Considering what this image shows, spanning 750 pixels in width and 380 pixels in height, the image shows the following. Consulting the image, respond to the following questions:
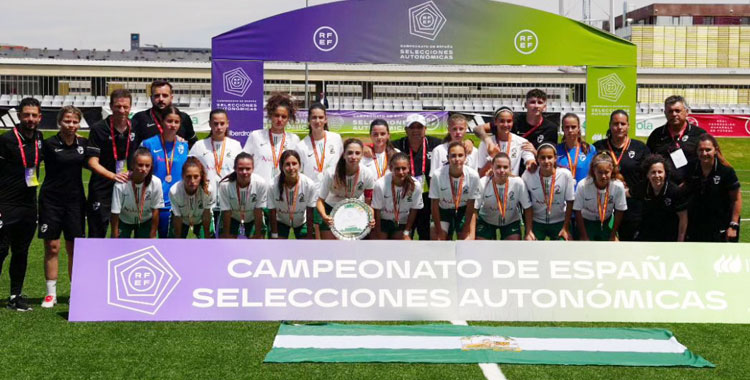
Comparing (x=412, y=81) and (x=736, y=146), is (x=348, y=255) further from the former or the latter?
(x=412, y=81)

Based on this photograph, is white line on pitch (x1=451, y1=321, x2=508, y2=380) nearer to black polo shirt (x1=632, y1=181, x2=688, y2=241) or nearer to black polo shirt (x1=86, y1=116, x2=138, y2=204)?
black polo shirt (x1=632, y1=181, x2=688, y2=241)

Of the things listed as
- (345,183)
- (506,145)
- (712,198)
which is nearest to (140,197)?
(345,183)

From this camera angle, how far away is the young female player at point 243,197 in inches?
279

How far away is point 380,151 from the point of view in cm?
794

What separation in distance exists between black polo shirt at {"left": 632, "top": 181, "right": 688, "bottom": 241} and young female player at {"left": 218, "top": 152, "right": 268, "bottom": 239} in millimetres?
3493

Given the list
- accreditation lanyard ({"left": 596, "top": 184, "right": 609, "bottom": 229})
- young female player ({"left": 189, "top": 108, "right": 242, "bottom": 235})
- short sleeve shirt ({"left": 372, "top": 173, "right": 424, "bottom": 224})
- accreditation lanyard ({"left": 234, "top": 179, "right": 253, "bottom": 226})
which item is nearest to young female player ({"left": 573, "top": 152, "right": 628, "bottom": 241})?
accreditation lanyard ({"left": 596, "top": 184, "right": 609, "bottom": 229})

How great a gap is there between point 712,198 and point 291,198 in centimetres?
378

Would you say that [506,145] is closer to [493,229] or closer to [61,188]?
[493,229]

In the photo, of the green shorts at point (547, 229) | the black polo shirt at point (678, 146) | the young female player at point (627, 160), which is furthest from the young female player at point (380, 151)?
the black polo shirt at point (678, 146)

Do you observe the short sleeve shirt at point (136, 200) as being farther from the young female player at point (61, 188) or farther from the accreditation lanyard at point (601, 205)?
the accreditation lanyard at point (601, 205)

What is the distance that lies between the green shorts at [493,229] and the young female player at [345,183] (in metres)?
1.10

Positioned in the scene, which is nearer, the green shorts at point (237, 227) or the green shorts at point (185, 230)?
the green shorts at point (185, 230)

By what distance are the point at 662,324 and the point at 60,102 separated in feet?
158

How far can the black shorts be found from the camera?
6805mm
